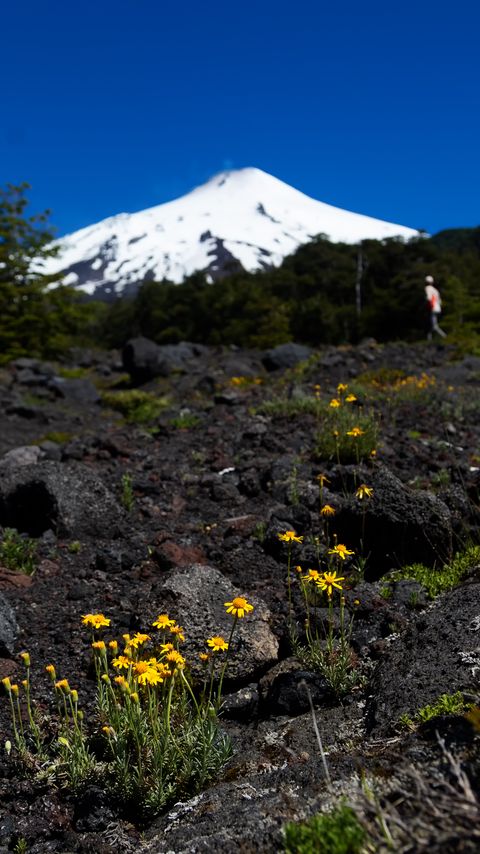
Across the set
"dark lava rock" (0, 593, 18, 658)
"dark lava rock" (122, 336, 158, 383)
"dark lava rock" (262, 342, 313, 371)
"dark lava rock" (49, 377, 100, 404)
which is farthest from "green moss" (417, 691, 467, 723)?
"dark lava rock" (122, 336, 158, 383)

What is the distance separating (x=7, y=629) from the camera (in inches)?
145

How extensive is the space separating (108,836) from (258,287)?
123 ft

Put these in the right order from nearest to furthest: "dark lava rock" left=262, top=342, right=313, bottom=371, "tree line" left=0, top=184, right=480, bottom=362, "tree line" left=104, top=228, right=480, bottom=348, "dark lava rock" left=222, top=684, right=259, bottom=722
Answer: "dark lava rock" left=222, top=684, right=259, bottom=722 < "dark lava rock" left=262, top=342, right=313, bottom=371 < "tree line" left=0, top=184, right=480, bottom=362 < "tree line" left=104, top=228, right=480, bottom=348

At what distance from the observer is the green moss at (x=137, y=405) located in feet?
35.8

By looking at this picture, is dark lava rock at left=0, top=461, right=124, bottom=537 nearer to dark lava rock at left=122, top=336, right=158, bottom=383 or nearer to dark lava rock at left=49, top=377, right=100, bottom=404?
dark lava rock at left=49, top=377, right=100, bottom=404

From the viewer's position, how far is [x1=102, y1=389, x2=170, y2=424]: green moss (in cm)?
1091

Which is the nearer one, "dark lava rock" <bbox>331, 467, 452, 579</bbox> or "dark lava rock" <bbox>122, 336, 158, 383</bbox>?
"dark lava rock" <bbox>331, 467, 452, 579</bbox>

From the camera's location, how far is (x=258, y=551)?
15.9ft

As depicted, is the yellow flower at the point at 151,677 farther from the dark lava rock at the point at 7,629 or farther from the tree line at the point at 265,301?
the tree line at the point at 265,301

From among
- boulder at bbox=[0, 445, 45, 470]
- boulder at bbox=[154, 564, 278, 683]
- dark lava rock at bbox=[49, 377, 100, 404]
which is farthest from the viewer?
dark lava rock at bbox=[49, 377, 100, 404]

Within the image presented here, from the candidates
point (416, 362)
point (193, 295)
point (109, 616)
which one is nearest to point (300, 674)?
point (109, 616)

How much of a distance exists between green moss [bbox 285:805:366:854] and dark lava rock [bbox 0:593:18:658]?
7.63ft

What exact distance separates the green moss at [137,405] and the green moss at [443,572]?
6.62 m

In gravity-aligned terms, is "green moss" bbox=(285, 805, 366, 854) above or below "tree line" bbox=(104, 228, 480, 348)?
below
